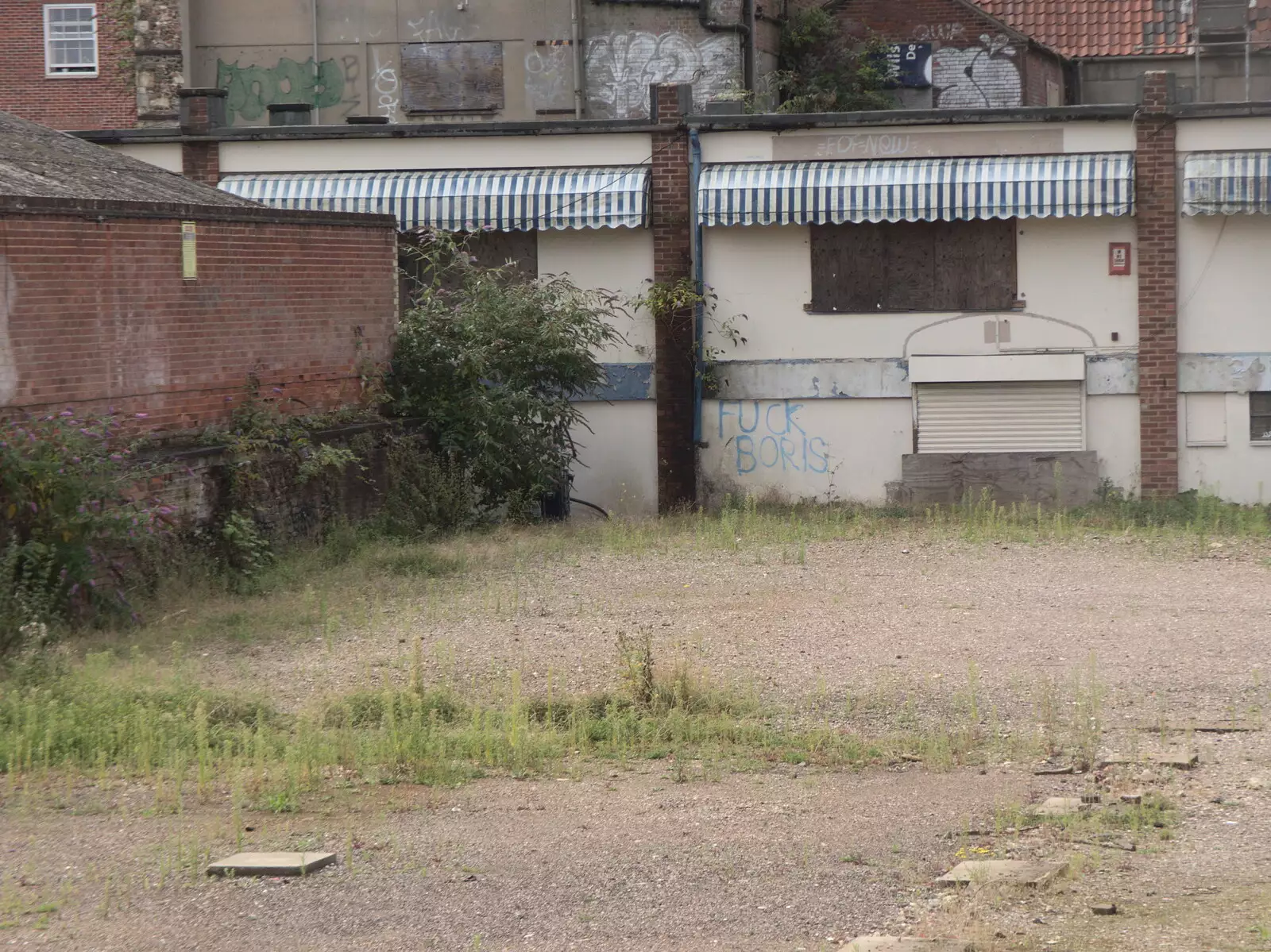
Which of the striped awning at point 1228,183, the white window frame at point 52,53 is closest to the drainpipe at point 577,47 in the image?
the striped awning at point 1228,183

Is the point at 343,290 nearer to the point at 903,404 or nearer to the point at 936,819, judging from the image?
the point at 903,404

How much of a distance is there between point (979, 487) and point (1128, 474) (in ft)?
5.22

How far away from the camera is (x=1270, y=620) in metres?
10.3

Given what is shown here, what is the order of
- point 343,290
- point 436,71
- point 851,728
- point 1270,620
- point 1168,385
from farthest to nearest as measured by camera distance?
point 436,71 → point 1168,385 → point 343,290 → point 1270,620 → point 851,728

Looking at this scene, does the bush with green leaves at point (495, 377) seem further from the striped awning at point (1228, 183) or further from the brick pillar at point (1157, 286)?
the striped awning at point (1228, 183)

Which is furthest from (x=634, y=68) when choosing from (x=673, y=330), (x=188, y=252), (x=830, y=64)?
(x=188, y=252)

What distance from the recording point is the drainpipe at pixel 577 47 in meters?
24.3

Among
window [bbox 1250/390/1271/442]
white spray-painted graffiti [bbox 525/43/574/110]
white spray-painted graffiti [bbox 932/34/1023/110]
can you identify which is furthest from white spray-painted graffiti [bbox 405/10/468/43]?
window [bbox 1250/390/1271/442]

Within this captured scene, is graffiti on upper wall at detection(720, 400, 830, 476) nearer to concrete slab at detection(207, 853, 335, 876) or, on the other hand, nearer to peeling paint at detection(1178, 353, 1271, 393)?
peeling paint at detection(1178, 353, 1271, 393)

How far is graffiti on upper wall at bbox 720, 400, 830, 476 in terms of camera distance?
1770 centimetres

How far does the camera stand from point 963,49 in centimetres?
2680

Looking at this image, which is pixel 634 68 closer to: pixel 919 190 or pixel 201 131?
pixel 201 131

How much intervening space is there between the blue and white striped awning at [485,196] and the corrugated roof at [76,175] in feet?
5.59

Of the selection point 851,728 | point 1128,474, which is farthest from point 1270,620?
point 1128,474
